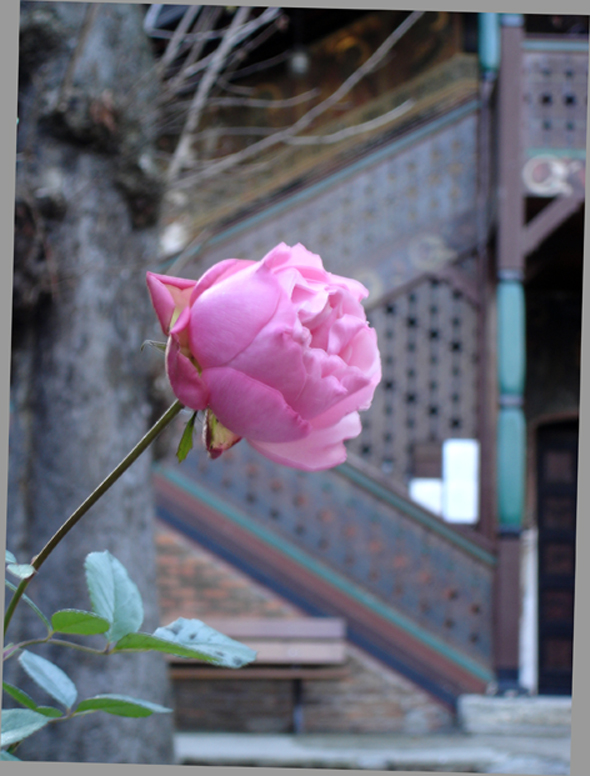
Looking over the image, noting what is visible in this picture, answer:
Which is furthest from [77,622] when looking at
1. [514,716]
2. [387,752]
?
[514,716]

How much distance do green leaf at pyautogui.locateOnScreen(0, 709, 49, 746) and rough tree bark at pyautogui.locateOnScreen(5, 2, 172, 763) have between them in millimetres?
1767

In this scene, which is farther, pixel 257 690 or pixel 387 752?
pixel 257 690

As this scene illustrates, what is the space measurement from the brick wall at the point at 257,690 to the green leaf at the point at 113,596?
12.8ft

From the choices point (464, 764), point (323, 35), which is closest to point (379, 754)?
point (464, 764)

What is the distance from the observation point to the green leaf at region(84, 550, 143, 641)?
0.42 meters

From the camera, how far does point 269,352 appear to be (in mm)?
319

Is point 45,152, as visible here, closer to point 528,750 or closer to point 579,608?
point 579,608

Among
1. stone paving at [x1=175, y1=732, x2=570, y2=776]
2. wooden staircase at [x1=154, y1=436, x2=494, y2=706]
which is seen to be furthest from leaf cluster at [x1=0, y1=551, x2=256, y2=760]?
wooden staircase at [x1=154, y1=436, x2=494, y2=706]

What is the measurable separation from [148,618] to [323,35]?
6272mm

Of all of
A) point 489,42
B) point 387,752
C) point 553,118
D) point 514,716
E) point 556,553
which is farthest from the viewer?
point 556,553

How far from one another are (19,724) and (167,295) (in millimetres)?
278

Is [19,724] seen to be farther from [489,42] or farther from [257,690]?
[489,42]

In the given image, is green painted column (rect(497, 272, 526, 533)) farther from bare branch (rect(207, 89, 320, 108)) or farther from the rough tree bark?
the rough tree bark

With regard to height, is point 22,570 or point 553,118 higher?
point 553,118
